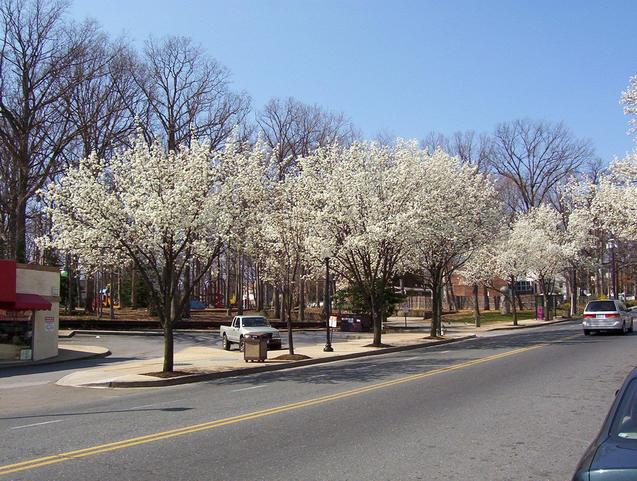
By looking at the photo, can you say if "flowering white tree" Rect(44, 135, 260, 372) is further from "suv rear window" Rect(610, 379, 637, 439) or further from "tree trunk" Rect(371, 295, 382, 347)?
"suv rear window" Rect(610, 379, 637, 439)

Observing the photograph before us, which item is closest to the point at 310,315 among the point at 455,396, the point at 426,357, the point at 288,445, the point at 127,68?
the point at 127,68

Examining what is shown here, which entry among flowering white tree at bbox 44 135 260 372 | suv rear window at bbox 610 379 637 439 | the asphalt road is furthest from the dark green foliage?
suv rear window at bbox 610 379 637 439

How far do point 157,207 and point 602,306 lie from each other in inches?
942

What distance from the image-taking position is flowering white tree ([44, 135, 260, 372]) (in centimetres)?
1711

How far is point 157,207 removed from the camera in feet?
56.0

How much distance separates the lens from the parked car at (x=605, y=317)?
30266 millimetres

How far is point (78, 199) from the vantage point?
16922mm

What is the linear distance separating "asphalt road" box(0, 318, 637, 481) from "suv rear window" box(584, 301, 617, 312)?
1533 centimetres

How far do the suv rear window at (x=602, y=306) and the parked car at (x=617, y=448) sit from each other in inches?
1132

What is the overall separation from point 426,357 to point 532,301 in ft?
204

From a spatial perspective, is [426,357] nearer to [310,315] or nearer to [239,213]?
[239,213]

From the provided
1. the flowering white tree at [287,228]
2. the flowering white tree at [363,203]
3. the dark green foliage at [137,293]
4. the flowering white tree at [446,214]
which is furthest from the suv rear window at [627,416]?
the dark green foliage at [137,293]

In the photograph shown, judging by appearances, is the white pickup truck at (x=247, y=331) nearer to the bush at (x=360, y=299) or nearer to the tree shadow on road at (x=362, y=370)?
the tree shadow on road at (x=362, y=370)

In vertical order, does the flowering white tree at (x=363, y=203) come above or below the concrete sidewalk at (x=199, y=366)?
above
